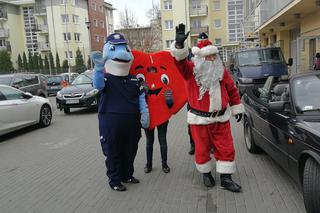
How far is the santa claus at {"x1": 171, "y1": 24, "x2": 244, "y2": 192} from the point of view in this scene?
4777 mm

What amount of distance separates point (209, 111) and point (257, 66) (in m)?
10.5

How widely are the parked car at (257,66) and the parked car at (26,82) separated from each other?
8.98m

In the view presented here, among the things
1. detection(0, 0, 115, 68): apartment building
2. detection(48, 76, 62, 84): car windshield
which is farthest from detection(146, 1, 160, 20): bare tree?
detection(48, 76, 62, 84): car windshield

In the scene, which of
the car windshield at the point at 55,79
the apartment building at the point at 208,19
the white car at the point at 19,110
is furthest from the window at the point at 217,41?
the white car at the point at 19,110

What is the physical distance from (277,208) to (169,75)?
2.49m

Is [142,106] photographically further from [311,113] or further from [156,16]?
[156,16]

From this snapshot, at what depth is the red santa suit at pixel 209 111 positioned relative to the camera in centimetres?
479

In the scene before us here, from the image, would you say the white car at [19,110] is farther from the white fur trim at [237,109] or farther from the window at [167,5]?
the window at [167,5]

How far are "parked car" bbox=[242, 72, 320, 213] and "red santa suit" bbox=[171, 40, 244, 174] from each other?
0.62 metres

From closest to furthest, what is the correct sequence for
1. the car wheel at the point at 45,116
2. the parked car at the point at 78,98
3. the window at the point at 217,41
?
the car wheel at the point at 45,116
the parked car at the point at 78,98
the window at the point at 217,41

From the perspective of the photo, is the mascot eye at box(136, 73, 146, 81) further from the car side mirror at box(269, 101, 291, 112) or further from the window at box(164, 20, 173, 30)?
the window at box(164, 20, 173, 30)

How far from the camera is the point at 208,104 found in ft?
15.8

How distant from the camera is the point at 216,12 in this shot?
198 feet

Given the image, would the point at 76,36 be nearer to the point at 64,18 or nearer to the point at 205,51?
the point at 64,18
